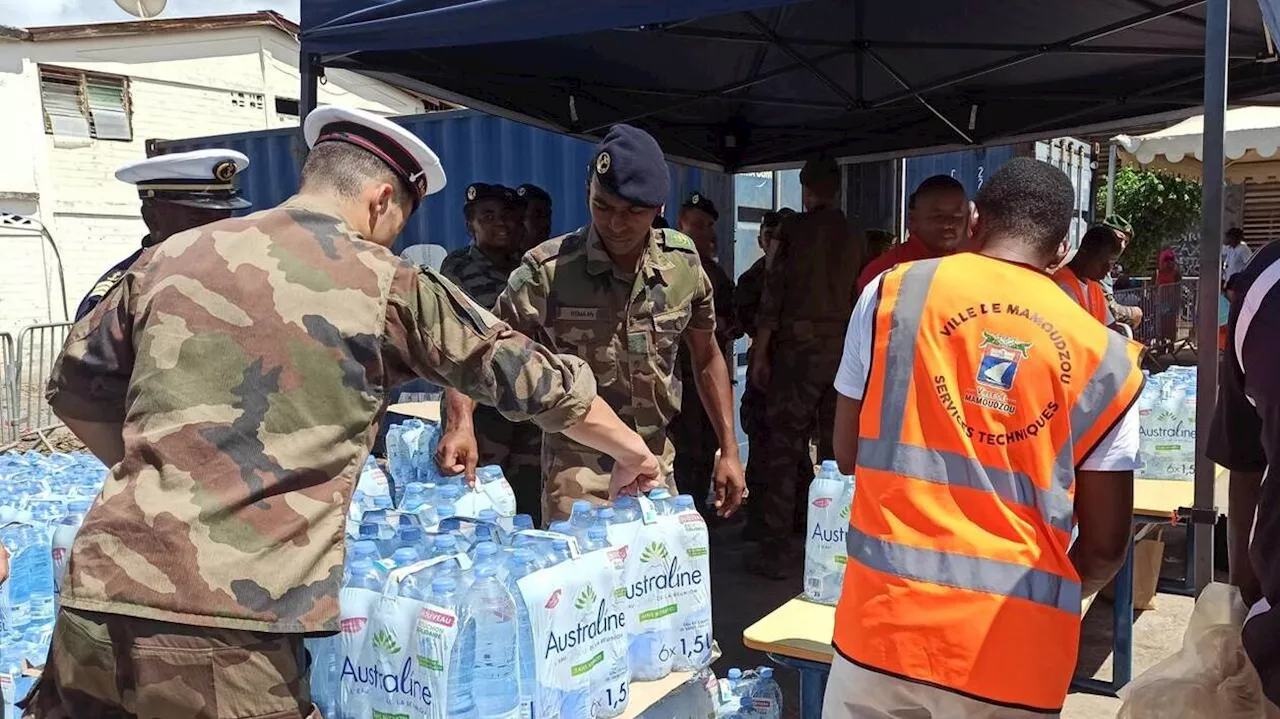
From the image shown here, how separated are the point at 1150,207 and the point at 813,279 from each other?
60.7ft

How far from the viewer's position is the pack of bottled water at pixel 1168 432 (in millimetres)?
3889

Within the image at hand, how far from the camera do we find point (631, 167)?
2.71 meters

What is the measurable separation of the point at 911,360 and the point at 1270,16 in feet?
3.44

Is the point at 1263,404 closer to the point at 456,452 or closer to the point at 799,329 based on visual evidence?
the point at 456,452

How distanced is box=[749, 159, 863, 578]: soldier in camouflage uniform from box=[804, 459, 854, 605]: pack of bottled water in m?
2.20

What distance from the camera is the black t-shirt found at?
1.39 meters

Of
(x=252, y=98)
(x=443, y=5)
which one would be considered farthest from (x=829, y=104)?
(x=252, y=98)

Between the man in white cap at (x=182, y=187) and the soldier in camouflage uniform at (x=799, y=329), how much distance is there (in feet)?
9.12

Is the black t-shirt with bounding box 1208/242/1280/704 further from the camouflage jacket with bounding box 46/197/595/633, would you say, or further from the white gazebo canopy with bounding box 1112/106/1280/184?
the white gazebo canopy with bounding box 1112/106/1280/184

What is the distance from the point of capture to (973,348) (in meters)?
1.76

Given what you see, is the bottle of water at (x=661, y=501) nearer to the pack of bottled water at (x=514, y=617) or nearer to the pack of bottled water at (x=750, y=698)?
the pack of bottled water at (x=514, y=617)

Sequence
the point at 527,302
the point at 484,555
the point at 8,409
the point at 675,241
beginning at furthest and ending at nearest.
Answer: the point at 8,409, the point at 675,241, the point at 527,302, the point at 484,555

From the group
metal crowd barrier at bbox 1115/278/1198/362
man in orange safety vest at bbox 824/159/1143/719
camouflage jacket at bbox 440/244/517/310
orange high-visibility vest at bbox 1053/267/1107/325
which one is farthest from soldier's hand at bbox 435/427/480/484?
metal crowd barrier at bbox 1115/278/1198/362

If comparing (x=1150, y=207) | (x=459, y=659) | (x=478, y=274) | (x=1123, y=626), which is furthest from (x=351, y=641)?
(x=1150, y=207)
